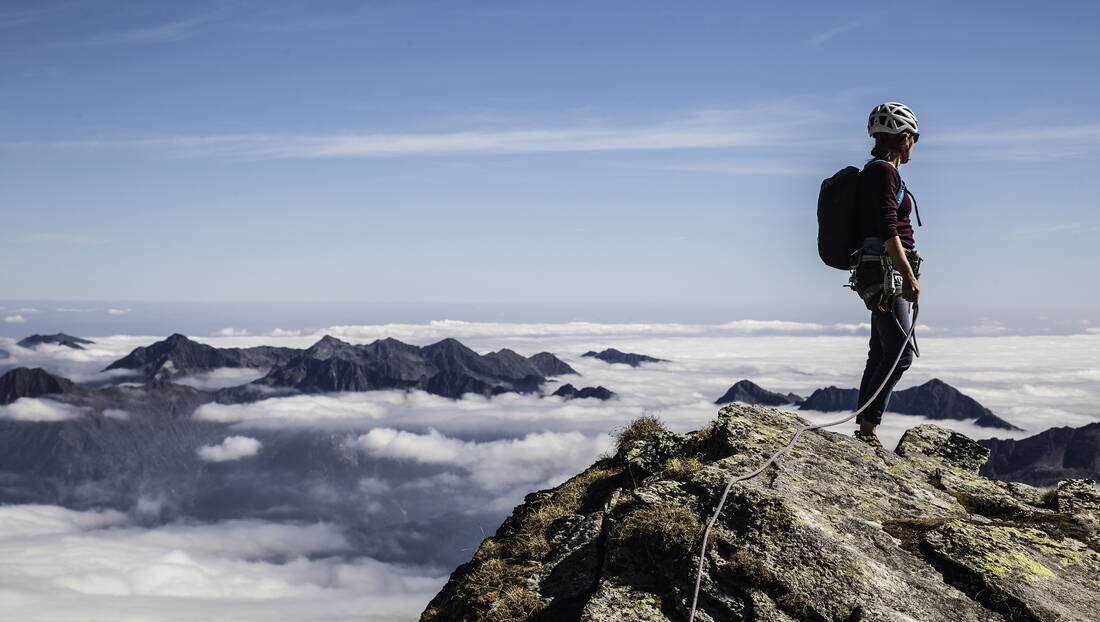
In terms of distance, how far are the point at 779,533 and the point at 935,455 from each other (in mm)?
7049

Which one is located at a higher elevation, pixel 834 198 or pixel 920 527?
pixel 834 198

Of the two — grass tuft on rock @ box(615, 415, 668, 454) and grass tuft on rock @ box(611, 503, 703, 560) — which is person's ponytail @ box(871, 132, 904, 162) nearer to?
grass tuft on rock @ box(615, 415, 668, 454)

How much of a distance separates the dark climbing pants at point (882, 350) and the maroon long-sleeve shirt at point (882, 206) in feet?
2.07

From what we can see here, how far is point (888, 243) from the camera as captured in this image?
1055cm

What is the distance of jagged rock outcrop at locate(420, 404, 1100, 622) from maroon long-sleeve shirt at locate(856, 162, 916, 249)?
353 centimetres

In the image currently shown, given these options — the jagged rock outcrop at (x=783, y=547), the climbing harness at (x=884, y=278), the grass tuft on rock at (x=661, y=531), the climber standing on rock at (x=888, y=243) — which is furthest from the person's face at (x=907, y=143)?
the grass tuft on rock at (x=661, y=531)

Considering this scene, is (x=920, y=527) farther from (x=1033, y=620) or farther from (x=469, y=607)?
(x=469, y=607)

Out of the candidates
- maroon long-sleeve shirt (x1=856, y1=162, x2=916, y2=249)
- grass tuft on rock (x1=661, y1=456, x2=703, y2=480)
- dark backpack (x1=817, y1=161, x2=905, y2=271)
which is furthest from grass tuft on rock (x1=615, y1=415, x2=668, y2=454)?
maroon long-sleeve shirt (x1=856, y1=162, x2=916, y2=249)

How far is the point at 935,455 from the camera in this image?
45.3 feet

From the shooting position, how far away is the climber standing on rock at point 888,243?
10625 millimetres

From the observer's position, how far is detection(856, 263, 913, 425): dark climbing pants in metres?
11.4

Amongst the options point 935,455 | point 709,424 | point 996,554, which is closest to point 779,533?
point 996,554

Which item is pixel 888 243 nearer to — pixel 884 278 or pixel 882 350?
pixel 884 278

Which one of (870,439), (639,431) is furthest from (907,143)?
(639,431)
